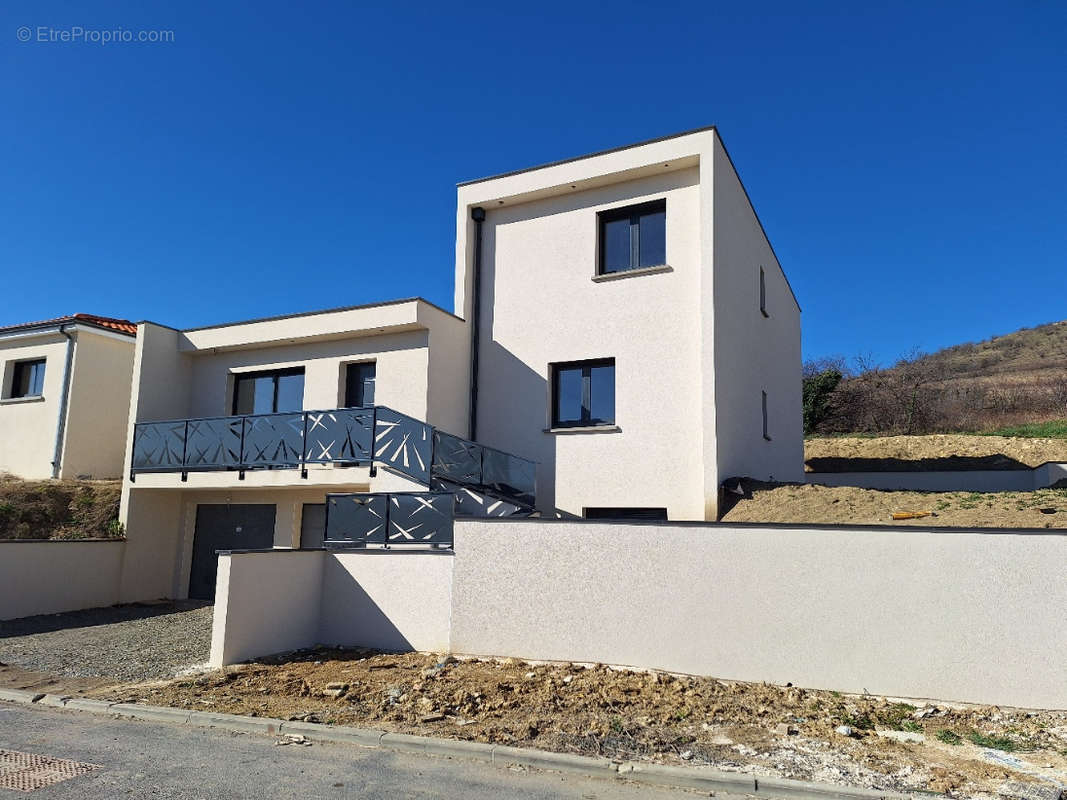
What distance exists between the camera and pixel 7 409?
18656mm

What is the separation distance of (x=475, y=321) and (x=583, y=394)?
2.90 m

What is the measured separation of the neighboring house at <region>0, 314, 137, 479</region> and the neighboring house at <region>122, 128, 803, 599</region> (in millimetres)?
3191

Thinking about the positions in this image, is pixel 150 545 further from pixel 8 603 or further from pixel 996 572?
pixel 996 572

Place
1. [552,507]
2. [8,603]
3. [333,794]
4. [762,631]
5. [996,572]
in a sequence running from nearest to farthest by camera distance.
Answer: [333,794] → [996,572] → [762,631] → [8,603] → [552,507]

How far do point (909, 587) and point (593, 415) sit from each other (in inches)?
283

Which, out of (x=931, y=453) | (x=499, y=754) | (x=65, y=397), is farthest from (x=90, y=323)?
(x=931, y=453)

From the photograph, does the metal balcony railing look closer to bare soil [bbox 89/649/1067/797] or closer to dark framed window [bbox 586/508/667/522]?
dark framed window [bbox 586/508/667/522]

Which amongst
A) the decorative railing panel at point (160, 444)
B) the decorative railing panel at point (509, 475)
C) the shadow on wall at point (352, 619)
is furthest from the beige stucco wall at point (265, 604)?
the decorative railing panel at point (160, 444)

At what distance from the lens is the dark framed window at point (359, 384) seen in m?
15.1

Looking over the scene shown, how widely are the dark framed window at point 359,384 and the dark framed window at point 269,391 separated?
1152 millimetres

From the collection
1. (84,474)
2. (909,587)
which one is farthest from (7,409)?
(909,587)

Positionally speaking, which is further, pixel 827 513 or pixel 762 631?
pixel 827 513

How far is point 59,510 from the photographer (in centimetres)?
1617

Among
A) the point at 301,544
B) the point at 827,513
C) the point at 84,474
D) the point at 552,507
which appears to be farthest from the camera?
the point at 84,474
